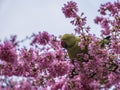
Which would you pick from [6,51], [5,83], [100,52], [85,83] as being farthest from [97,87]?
[5,83]

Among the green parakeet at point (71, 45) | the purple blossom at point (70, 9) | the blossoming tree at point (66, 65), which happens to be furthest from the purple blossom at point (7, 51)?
the green parakeet at point (71, 45)

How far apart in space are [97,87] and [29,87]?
1354mm

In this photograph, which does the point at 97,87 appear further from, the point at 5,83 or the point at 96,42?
the point at 5,83

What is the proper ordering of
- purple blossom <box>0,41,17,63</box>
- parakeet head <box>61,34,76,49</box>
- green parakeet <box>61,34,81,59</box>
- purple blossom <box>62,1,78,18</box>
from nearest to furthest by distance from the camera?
purple blossom <box>0,41,17,63</box> → purple blossom <box>62,1,78,18</box> → green parakeet <box>61,34,81,59</box> → parakeet head <box>61,34,76,49</box>

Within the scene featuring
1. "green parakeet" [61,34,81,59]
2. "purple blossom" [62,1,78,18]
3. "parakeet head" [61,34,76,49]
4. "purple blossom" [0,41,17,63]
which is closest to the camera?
"purple blossom" [0,41,17,63]

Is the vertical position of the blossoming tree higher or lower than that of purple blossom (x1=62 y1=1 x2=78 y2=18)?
lower

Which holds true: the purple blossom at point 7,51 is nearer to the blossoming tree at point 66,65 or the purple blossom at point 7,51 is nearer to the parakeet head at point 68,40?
the blossoming tree at point 66,65

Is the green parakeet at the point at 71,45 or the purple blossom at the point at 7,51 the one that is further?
the green parakeet at the point at 71,45

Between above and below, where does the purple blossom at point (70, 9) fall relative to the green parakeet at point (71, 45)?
above

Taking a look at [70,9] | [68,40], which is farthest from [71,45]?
[70,9]

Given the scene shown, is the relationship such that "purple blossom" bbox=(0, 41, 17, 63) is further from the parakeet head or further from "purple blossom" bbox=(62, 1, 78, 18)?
the parakeet head

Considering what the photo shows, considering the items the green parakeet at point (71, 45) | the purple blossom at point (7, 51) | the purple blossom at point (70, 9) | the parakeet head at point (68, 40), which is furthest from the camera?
the parakeet head at point (68, 40)

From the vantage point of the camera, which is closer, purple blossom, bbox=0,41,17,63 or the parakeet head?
purple blossom, bbox=0,41,17,63

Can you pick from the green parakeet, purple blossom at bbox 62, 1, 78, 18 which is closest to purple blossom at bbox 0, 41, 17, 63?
purple blossom at bbox 62, 1, 78, 18
